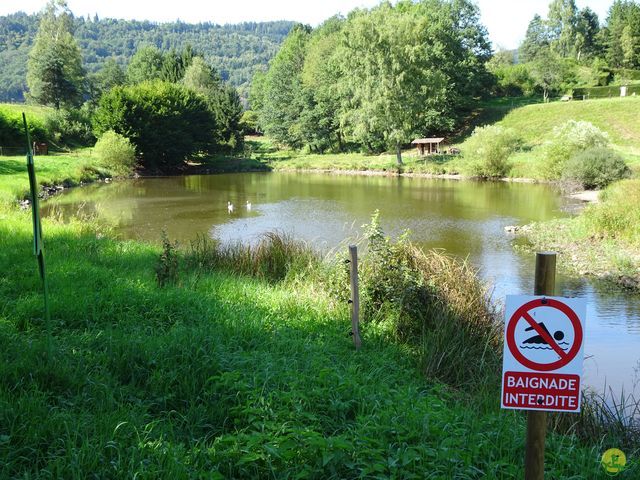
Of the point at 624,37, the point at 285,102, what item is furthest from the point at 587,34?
the point at 285,102

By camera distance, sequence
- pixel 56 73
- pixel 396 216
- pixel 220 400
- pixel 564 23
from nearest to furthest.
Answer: pixel 220 400, pixel 396 216, pixel 56 73, pixel 564 23

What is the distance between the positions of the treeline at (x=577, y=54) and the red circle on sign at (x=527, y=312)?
7130 centimetres

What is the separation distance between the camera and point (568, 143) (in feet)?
111

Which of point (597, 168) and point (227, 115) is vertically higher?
point (227, 115)

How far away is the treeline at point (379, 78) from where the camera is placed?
152ft

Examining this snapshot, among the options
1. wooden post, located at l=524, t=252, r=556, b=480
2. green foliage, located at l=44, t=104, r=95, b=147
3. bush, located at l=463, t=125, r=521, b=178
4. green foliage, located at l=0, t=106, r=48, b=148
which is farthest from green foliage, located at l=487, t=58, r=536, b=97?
wooden post, located at l=524, t=252, r=556, b=480

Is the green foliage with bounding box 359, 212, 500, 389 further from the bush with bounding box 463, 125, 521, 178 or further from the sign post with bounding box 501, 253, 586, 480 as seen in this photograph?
the bush with bounding box 463, 125, 521, 178

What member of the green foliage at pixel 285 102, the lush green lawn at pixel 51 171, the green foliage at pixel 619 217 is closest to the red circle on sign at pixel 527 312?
the green foliage at pixel 619 217

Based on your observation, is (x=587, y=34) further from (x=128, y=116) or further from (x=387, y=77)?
(x=128, y=116)

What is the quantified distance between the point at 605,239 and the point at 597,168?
14955 millimetres

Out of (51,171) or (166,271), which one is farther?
(51,171)

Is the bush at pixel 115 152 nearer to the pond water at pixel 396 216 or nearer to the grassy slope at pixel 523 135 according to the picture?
the pond water at pixel 396 216

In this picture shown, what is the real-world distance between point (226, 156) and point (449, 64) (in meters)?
25.1

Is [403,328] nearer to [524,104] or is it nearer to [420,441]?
[420,441]
